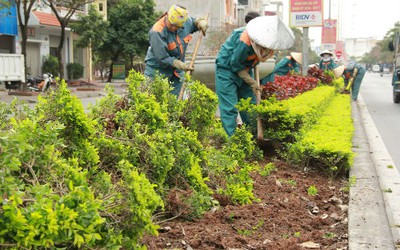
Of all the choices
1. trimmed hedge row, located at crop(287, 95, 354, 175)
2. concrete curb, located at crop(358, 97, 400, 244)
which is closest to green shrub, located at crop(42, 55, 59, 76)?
concrete curb, located at crop(358, 97, 400, 244)

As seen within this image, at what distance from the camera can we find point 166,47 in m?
7.25

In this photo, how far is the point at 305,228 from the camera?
156 inches

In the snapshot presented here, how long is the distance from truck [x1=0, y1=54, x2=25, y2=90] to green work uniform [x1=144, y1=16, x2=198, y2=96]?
50.5 feet

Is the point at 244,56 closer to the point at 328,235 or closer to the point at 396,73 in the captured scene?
the point at 328,235

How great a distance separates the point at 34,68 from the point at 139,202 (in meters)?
30.6

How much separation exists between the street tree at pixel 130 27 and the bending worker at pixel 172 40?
91.4 ft

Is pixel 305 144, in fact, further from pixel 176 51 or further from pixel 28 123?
pixel 28 123

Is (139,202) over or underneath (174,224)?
over

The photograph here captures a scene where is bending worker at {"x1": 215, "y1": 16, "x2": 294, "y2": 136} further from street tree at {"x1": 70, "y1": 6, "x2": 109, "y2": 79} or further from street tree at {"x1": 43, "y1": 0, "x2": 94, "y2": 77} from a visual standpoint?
street tree at {"x1": 70, "y1": 6, "x2": 109, "y2": 79}

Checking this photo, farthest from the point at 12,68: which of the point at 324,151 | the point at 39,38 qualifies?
the point at 324,151

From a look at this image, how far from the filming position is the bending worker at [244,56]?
20.3ft

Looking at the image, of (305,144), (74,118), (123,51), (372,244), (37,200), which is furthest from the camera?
(123,51)

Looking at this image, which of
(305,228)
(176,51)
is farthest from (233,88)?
(305,228)

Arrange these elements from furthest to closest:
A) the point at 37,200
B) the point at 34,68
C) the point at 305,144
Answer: the point at 34,68, the point at 305,144, the point at 37,200
